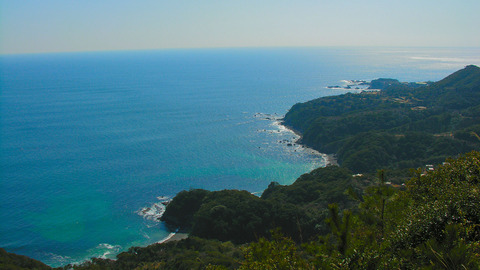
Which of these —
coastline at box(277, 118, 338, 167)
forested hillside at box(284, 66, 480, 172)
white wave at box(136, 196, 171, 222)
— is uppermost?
forested hillside at box(284, 66, 480, 172)

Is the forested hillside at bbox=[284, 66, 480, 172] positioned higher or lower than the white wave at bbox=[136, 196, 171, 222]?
higher

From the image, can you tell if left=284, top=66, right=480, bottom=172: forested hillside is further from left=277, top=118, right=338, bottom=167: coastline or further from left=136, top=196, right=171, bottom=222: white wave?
left=136, top=196, right=171, bottom=222: white wave

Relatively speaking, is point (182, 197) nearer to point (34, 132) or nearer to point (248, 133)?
point (248, 133)

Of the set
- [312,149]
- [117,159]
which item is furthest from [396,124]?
[117,159]

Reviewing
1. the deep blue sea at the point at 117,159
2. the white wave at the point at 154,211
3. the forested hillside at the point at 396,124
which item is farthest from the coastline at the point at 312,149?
the white wave at the point at 154,211

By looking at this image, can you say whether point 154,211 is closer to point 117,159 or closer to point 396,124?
point 117,159

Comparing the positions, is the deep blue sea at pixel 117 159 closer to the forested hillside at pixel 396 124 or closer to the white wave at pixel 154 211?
the white wave at pixel 154 211

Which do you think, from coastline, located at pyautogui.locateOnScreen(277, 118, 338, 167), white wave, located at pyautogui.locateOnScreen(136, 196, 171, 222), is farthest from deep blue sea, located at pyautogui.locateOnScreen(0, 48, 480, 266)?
coastline, located at pyautogui.locateOnScreen(277, 118, 338, 167)

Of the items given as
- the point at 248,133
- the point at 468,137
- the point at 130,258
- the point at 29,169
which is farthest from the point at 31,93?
the point at 468,137

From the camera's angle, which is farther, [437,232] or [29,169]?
[29,169]
